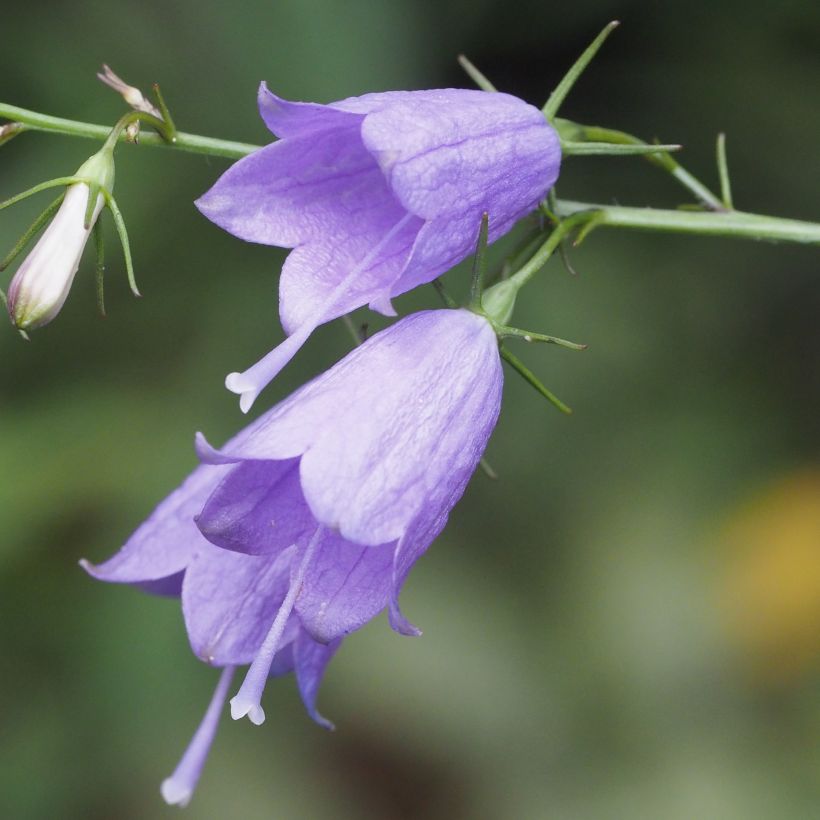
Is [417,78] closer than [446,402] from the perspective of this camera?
No

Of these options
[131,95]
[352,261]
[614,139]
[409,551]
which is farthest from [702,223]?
[131,95]

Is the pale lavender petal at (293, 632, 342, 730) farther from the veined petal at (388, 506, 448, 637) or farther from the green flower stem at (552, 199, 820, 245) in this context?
the green flower stem at (552, 199, 820, 245)

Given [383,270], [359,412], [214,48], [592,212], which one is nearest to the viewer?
[359,412]

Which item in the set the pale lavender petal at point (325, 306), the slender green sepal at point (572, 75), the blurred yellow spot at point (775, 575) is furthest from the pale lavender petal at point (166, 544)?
the blurred yellow spot at point (775, 575)

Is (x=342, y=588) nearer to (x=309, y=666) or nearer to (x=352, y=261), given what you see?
(x=309, y=666)

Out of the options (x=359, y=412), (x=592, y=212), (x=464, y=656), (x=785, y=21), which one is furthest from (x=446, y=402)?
(x=785, y=21)

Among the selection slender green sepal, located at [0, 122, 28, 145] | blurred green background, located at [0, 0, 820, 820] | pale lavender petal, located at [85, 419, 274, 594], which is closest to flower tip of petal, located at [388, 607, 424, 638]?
pale lavender petal, located at [85, 419, 274, 594]

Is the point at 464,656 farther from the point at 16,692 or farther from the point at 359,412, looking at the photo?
the point at 359,412

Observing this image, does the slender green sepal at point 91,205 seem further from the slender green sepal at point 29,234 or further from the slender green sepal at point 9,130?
the slender green sepal at point 9,130
